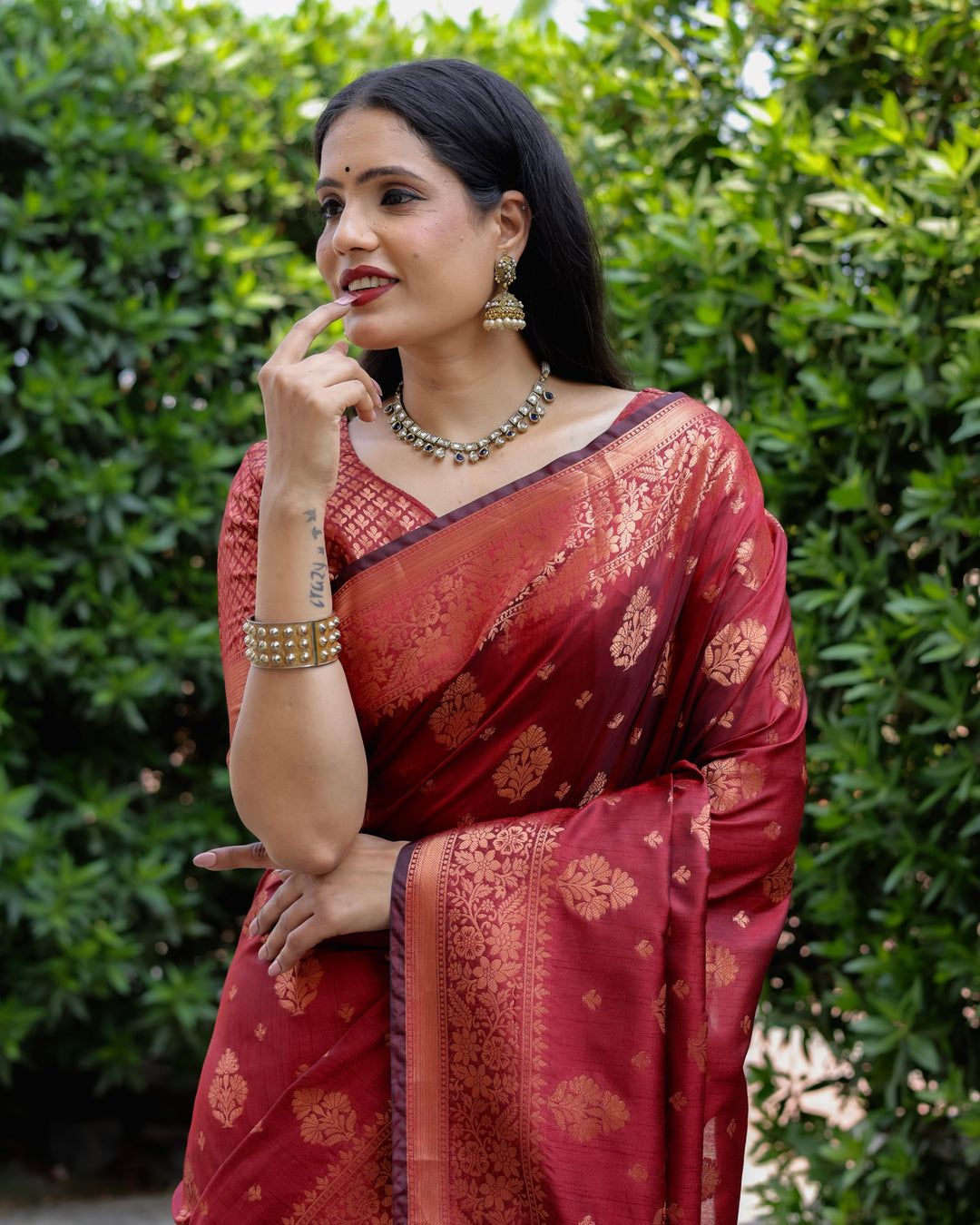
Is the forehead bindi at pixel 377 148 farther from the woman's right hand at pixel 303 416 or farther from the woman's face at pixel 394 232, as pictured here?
the woman's right hand at pixel 303 416

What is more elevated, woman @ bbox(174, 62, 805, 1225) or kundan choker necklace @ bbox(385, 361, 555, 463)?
kundan choker necklace @ bbox(385, 361, 555, 463)

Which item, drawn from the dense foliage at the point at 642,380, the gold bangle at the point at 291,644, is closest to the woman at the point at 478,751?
the gold bangle at the point at 291,644

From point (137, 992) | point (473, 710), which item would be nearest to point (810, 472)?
point (473, 710)

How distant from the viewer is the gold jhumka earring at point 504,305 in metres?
1.86

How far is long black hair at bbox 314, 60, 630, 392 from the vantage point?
1.76m

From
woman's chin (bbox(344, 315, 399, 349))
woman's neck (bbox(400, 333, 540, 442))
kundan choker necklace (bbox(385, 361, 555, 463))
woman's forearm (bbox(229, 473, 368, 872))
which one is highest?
woman's chin (bbox(344, 315, 399, 349))

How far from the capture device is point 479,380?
6.25ft

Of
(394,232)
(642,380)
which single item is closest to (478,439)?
(394,232)

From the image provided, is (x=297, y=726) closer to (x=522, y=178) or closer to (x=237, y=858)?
(x=237, y=858)

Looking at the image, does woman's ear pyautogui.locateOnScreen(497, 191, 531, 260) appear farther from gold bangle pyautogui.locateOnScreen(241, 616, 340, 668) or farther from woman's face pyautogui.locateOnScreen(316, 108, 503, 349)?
gold bangle pyautogui.locateOnScreen(241, 616, 340, 668)

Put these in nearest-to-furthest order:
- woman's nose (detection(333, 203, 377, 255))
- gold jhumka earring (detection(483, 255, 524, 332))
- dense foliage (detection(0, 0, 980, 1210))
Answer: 1. woman's nose (detection(333, 203, 377, 255))
2. gold jhumka earring (detection(483, 255, 524, 332))
3. dense foliage (detection(0, 0, 980, 1210))

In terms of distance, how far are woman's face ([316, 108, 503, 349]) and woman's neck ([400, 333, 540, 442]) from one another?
0.36ft

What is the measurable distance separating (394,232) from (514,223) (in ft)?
0.79

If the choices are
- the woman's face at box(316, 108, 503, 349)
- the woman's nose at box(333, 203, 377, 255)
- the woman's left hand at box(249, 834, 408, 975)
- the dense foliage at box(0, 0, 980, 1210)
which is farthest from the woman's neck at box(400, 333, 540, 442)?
the dense foliage at box(0, 0, 980, 1210)
